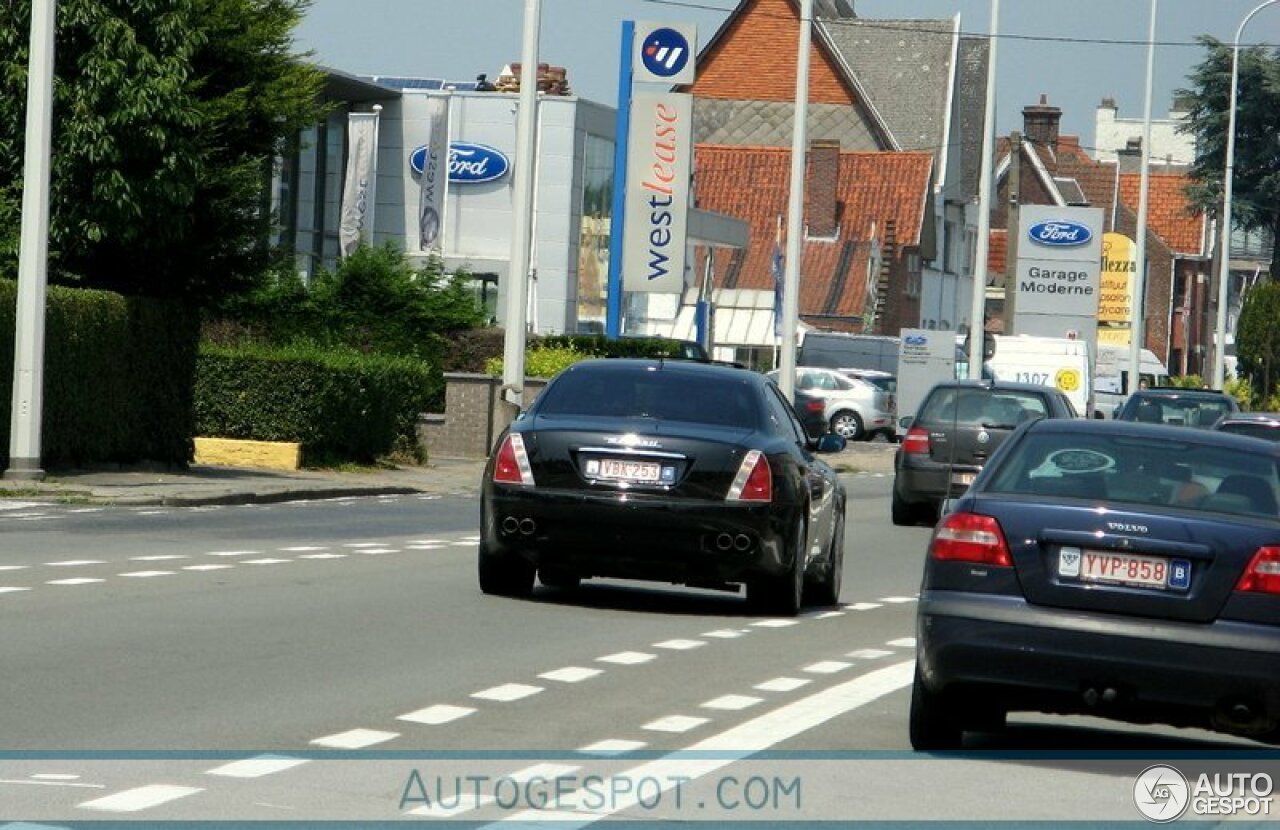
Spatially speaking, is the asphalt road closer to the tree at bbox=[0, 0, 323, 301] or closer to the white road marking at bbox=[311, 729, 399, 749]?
the white road marking at bbox=[311, 729, 399, 749]

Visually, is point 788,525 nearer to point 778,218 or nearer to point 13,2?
point 13,2

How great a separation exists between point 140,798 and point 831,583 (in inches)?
397

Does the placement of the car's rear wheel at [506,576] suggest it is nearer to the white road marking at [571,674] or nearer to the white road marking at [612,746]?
the white road marking at [571,674]

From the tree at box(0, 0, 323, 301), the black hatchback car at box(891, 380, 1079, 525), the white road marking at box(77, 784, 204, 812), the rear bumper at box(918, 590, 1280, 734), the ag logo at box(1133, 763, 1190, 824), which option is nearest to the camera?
the white road marking at box(77, 784, 204, 812)

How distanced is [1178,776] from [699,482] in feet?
19.1

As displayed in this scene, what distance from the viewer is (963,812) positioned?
28.6ft

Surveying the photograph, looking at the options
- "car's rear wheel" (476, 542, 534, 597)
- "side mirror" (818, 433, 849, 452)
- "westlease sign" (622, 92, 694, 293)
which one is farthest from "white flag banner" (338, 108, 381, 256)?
"car's rear wheel" (476, 542, 534, 597)

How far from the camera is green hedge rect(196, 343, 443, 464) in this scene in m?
32.5

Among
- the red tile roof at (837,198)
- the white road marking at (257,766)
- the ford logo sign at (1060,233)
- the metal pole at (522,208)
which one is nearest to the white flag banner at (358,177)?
the ford logo sign at (1060,233)

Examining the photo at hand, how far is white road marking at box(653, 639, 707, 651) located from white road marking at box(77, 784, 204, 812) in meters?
5.74

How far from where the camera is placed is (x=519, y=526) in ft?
51.3

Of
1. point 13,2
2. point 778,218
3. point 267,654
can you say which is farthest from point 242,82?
point 778,218

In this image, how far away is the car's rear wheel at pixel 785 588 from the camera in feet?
52.6

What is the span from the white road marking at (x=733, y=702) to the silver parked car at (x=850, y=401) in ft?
151
